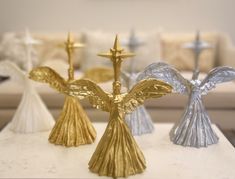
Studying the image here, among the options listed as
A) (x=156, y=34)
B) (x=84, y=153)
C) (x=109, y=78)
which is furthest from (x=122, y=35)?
(x=84, y=153)

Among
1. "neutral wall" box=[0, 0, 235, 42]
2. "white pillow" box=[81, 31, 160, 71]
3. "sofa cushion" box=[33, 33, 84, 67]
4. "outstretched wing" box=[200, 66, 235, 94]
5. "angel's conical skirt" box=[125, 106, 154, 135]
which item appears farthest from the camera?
"neutral wall" box=[0, 0, 235, 42]

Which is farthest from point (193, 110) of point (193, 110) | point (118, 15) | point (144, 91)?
point (118, 15)

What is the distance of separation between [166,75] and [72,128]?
33cm

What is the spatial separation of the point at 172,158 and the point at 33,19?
206 cm

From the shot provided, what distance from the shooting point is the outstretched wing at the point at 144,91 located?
2.82 ft

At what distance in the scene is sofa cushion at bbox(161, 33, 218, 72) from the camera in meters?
2.44

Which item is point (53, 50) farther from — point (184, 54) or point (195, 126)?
point (195, 126)

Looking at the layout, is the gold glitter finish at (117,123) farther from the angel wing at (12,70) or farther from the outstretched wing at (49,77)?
the angel wing at (12,70)

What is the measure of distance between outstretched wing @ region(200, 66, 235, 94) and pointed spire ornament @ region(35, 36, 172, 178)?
0.82ft

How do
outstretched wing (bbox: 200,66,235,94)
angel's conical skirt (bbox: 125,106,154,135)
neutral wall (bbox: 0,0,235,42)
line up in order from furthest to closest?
neutral wall (bbox: 0,0,235,42)
angel's conical skirt (bbox: 125,106,154,135)
outstretched wing (bbox: 200,66,235,94)

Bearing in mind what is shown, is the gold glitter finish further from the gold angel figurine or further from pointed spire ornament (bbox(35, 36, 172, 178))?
the gold angel figurine

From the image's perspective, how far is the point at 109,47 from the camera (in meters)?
2.35

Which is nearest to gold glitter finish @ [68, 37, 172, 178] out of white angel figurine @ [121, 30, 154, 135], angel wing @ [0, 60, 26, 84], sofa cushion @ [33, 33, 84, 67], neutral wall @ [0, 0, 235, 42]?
white angel figurine @ [121, 30, 154, 135]

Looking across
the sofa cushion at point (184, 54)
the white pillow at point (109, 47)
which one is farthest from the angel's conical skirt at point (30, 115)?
the sofa cushion at point (184, 54)
